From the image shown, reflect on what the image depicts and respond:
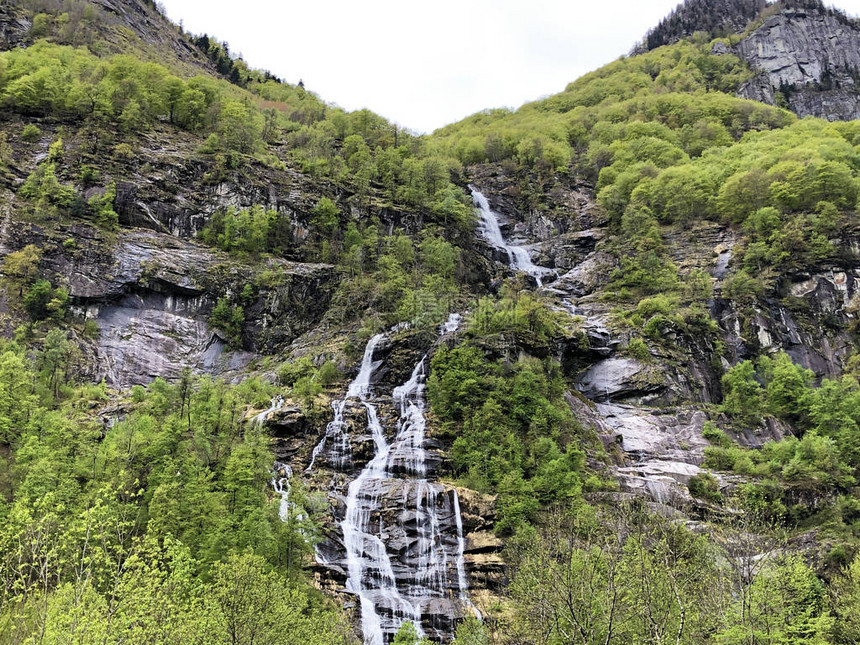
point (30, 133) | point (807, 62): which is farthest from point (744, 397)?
point (807, 62)

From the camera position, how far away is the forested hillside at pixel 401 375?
2209cm

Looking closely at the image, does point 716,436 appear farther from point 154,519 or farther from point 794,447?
Answer: point 154,519

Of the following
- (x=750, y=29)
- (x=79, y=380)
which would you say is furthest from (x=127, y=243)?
(x=750, y=29)

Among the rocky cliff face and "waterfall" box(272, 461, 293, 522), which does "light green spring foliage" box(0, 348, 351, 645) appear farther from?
the rocky cliff face

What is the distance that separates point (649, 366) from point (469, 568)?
2912 cm

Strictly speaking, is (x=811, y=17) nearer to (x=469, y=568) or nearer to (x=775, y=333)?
(x=775, y=333)

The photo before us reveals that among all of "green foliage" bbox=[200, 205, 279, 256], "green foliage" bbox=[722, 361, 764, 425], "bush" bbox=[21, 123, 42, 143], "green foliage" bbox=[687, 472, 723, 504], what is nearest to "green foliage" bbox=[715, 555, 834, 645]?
"green foliage" bbox=[687, 472, 723, 504]

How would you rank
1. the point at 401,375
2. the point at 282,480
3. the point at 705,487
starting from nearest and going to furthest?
the point at 282,480
the point at 705,487
the point at 401,375

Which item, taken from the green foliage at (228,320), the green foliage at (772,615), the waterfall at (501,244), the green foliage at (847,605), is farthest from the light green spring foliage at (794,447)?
the green foliage at (228,320)

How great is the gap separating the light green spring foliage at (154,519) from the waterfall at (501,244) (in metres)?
46.6

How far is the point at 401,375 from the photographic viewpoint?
169 feet

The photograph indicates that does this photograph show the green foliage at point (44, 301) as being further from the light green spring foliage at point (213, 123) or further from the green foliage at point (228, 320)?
the green foliage at point (228, 320)

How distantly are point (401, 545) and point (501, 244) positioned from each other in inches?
2257

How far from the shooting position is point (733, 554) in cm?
2141
